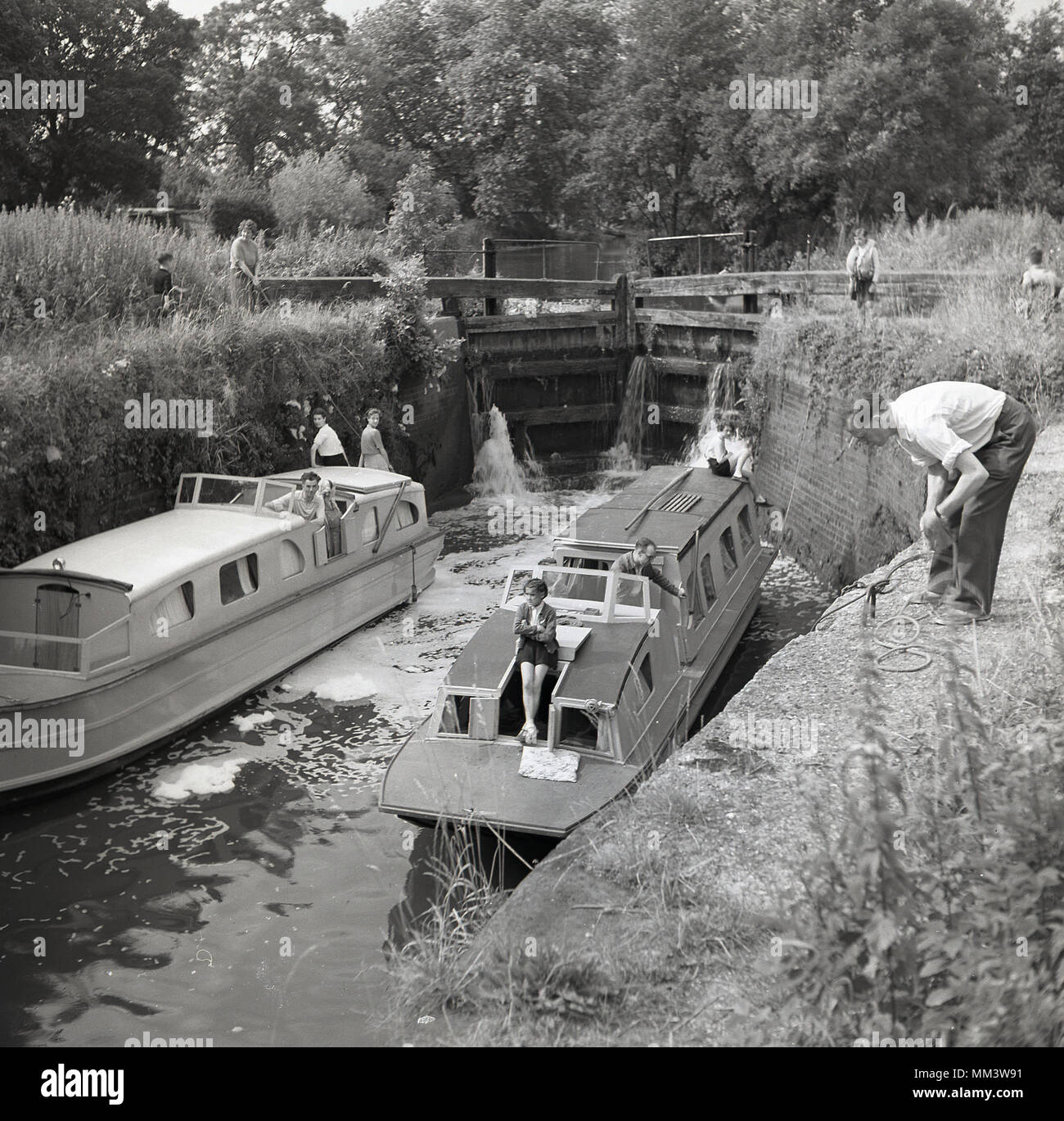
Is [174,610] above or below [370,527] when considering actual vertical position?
below

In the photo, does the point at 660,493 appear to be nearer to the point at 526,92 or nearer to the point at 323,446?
the point at 323,446

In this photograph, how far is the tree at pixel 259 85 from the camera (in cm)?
4031

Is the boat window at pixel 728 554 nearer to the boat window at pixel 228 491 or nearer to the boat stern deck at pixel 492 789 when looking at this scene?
the boat stern deck at pixel 492 789

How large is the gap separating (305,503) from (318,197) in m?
18.1

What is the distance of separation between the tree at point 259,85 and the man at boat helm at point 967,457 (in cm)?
3595

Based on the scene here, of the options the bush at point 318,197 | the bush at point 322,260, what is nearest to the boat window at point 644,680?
the bush at point 322,260

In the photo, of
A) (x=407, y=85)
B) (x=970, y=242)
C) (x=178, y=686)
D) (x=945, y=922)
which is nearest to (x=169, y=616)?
(x=178, y=686)

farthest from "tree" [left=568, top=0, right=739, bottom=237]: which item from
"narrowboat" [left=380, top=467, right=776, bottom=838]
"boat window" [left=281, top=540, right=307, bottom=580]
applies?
"narrowboat" [left=380, top=467, right=776, bottom=838]

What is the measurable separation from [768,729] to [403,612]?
842cm

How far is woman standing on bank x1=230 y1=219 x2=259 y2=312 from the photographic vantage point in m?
16.6

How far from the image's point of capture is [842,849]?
166 inches

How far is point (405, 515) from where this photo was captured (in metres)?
14.7

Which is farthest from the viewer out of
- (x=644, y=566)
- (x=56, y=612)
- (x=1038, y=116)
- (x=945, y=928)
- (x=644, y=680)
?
(x=1038, y=116)
